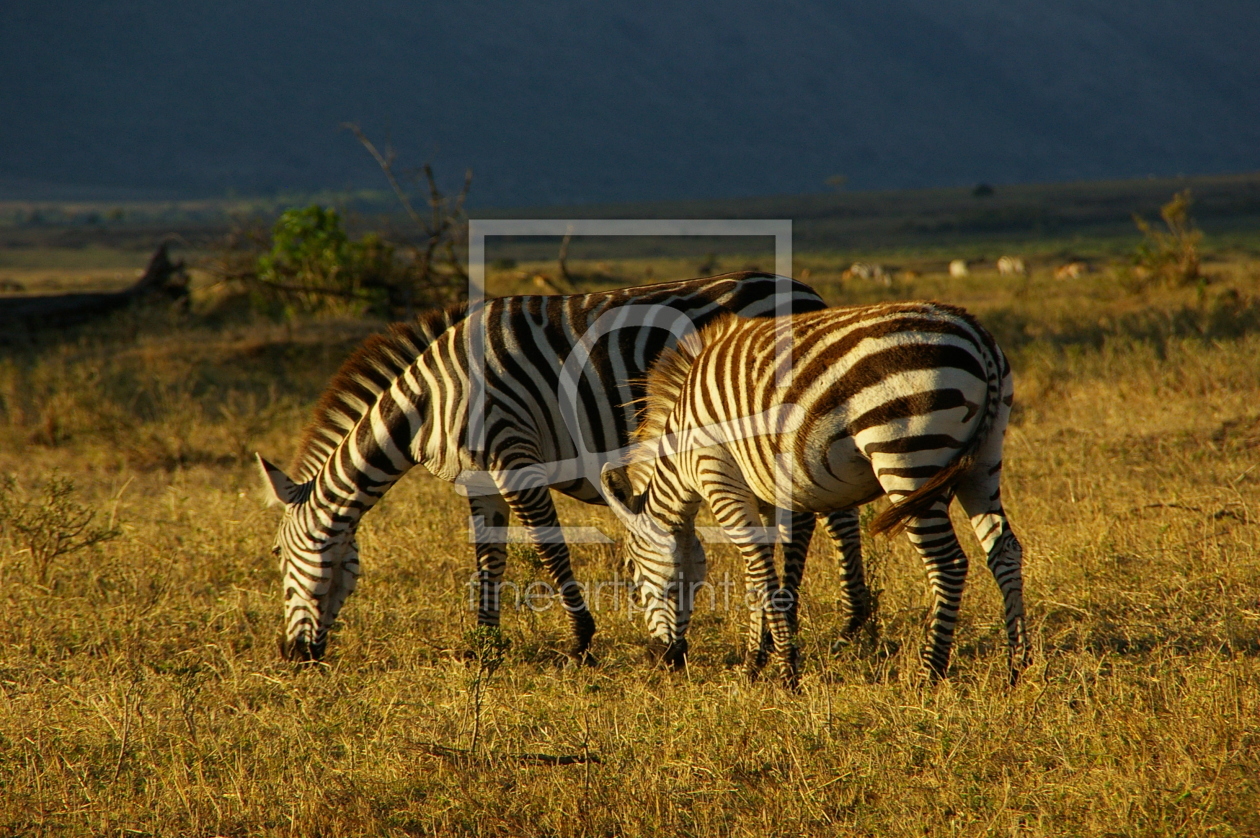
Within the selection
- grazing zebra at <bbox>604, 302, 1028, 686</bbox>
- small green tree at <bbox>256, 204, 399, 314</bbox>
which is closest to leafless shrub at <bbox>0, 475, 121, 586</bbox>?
grazing zebra at <bbox>604, 302, 1028, 686</bbox>

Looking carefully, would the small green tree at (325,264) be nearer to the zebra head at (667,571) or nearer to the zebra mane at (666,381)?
A: the zebra mane at (666,381)

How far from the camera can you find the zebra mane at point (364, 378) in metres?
5.67

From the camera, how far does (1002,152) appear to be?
12312 centimetres

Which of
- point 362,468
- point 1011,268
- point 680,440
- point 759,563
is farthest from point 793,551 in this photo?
point 1011,268

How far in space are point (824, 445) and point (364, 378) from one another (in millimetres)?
2480

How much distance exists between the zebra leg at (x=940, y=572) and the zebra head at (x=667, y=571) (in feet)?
3.39

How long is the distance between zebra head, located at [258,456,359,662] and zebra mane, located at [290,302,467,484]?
268 mm

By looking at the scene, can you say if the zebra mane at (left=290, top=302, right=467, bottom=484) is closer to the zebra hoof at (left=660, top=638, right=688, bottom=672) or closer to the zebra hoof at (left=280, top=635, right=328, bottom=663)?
the zebra hoof at (left=280, top=635, right=328, bottom=663)

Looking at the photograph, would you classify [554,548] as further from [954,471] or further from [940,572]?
[954,471]

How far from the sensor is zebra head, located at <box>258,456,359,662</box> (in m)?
5.40

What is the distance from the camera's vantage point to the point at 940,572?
455 centimetres

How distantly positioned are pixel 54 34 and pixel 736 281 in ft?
475

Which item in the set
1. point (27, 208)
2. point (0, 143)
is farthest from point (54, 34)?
point (27, 208)

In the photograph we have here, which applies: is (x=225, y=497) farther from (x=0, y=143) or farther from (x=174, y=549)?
(x=0, y=143)
